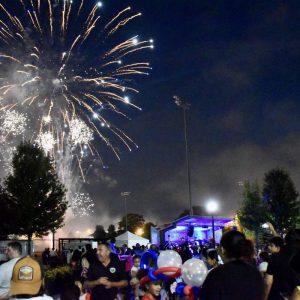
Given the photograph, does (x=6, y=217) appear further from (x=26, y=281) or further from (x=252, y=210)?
(x=26, y=281)

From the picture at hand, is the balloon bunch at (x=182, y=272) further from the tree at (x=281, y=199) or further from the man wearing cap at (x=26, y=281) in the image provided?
the tree at (x=281, y=199)

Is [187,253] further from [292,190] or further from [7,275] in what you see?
[292,190]

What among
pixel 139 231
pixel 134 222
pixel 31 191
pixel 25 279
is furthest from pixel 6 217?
pixel 134 222

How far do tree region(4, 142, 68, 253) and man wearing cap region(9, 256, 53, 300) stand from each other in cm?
3674

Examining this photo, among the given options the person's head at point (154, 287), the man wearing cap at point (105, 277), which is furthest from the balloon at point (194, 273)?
the man wearing cap at point (105, 277)

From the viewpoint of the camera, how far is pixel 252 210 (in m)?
54.7

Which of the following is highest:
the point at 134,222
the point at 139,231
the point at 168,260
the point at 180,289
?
the point at 134,222

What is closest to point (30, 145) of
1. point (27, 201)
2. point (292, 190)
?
point (27, 201)

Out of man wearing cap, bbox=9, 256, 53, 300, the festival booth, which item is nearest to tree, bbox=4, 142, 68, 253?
the festival booth

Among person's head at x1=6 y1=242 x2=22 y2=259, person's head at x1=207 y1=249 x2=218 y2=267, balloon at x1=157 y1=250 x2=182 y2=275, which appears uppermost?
person's head at x1=6 y1=242 x2=22 y2=259

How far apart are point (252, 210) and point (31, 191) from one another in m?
28.9

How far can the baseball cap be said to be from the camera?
3.30 metres

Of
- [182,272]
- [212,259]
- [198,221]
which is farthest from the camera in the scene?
[198,221]

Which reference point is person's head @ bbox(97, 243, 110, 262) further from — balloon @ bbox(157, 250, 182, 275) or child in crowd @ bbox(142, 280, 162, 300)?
child in crowd @ bbox(142, 280, 162, 300)
